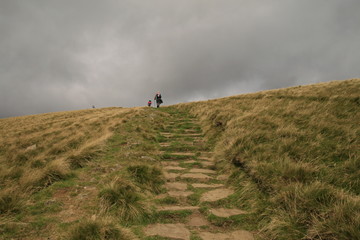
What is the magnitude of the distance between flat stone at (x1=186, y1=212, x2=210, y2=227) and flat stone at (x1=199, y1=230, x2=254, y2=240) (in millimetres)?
253

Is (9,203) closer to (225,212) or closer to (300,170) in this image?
(225,212)

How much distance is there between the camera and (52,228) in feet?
10.5

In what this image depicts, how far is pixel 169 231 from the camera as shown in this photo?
3402 mm

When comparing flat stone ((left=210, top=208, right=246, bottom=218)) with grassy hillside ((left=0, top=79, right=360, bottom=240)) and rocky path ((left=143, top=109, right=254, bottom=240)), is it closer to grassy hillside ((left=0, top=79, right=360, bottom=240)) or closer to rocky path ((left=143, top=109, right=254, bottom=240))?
rocky path ((left=143, top=109, right=254, bottom=240))

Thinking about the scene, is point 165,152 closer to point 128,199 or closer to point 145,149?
point 145,149

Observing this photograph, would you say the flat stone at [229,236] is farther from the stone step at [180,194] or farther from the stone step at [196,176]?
the stone step at [196,176]

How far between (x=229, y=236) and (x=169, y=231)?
3.61 ft

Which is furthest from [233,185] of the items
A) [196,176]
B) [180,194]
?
[180,194]

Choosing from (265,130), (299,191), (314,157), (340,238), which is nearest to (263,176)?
(299,191)

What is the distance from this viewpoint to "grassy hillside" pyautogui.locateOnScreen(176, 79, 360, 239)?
2.98 meters

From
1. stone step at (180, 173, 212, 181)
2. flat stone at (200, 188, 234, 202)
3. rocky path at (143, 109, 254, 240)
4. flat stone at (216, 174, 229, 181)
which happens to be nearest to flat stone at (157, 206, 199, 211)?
rocky path at (143, 109, 254, 240)

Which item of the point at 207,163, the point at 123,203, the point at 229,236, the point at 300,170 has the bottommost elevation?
the point at 229,236

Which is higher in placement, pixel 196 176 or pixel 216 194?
pixel 196 176

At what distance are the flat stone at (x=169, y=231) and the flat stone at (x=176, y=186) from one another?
4.68 feet
